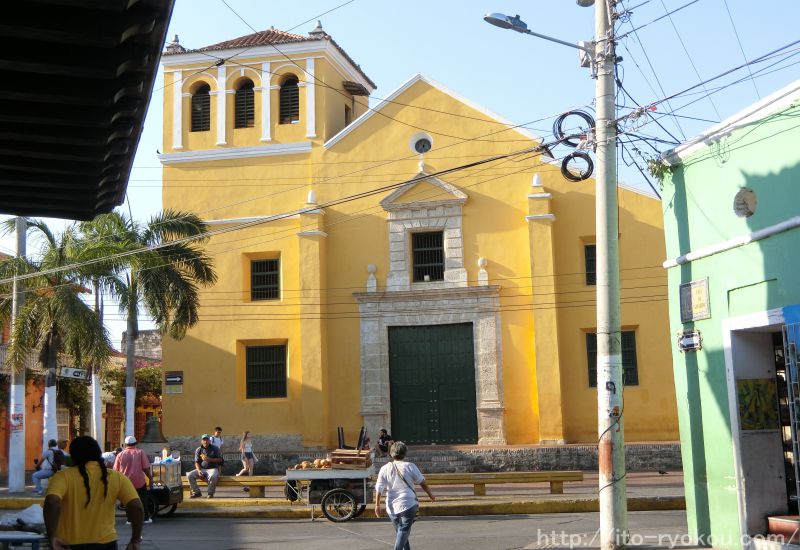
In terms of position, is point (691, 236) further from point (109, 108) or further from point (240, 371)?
point (240, 371)

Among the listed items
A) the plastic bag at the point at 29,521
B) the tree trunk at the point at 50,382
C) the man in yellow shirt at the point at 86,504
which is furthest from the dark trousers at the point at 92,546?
the tree trunk at the point at 50,382

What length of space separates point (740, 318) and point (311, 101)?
19.3 metres

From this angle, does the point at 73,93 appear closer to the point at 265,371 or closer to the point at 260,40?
the point at 265,371

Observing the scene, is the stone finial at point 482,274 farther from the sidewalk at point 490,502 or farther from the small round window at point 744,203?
the small round window at point 744,203

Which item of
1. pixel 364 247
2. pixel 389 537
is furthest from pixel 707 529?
pixel 364 247

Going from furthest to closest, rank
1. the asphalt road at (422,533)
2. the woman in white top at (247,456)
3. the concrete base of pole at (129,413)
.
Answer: the woman in white top at (247,456)
the concrete base of pole at (129,413)
the asphalt road at (422,533)

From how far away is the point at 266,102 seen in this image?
2920 cm

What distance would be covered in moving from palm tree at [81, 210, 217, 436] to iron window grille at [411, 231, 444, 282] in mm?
5849

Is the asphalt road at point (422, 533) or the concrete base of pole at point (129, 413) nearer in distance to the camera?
the asphalt road at point (422, 533)

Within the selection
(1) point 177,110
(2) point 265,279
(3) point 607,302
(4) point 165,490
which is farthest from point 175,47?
(3) point 607,302

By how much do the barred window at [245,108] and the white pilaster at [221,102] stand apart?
0.41 m

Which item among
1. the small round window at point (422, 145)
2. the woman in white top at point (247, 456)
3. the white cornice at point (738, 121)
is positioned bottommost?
the woman in white top at point (247, 456)

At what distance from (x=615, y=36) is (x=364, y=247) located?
15977 mm

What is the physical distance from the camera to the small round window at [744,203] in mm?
11702
